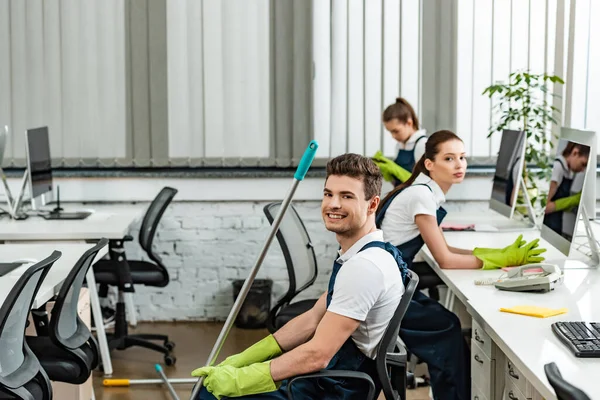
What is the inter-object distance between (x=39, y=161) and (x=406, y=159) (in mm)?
2071

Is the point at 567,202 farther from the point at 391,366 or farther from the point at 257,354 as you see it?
the point at 257,354

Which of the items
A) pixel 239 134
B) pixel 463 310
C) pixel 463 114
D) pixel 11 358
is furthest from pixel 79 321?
pixel 463 114

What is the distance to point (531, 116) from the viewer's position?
18.1 ft

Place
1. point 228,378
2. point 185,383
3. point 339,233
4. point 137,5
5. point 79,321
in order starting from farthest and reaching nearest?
1. point 137,5
2. point 185,383
3. point 79,321
4. point 339,233
5. point 228,378

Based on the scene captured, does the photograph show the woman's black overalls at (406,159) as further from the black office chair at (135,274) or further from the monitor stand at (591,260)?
the monitor stand at (591,260)

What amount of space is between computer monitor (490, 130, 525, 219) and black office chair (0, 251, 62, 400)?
2.45 metres

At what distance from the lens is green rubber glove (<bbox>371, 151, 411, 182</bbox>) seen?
5395mm

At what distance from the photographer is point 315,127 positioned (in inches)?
234

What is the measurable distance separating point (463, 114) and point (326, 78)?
0.88m

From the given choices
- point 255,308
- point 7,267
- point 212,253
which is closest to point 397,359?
point 7,267

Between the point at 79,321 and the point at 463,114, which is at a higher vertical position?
the point at 463,114

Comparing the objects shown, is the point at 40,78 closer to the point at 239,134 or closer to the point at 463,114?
the point at 239,134

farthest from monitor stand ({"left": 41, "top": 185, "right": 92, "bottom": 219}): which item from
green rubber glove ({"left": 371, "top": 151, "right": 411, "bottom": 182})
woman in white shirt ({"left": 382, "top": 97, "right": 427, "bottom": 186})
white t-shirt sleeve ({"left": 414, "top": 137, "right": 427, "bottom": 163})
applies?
white t-shirt sleeve ({"left": 414, "top": 137, "right": 427, "bottom": 163})

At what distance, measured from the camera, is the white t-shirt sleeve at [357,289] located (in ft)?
8.71
